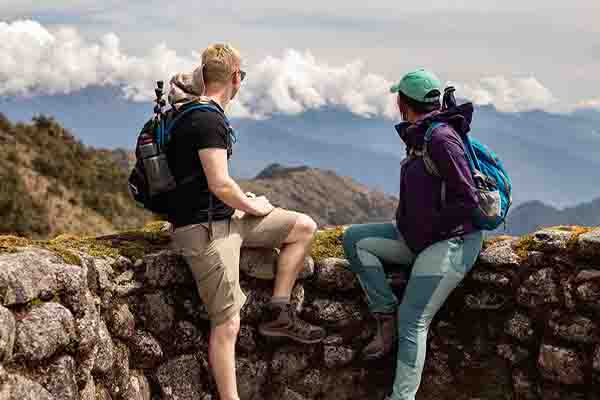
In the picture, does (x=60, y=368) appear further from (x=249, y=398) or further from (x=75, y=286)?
(x=249, y=398)

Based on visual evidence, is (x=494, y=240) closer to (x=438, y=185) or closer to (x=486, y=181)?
(x=486, y=181)

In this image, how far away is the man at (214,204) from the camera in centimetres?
566

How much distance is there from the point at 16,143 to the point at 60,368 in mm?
55442

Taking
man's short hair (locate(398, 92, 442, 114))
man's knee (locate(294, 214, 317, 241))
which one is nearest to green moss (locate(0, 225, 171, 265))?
man's knee (locate(294, 214, 317, 241))

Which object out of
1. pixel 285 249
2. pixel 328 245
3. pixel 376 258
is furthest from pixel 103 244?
pixel 376 258

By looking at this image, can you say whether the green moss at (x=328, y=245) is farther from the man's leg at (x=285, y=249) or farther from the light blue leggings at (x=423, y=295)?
the light blue leggings at (x=423, y=295)

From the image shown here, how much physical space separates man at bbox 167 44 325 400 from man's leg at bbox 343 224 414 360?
1252mm

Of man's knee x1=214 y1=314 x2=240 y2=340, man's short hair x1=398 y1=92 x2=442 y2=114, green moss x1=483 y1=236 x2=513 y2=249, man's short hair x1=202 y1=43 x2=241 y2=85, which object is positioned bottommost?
man's knee x1=214 y1=314 x2=240 y2=340

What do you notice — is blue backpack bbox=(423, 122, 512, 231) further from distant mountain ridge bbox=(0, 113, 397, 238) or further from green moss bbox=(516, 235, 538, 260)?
distant mountain ridge bbox=(0, 113, 397, 238)

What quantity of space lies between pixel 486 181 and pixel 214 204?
2765 mm

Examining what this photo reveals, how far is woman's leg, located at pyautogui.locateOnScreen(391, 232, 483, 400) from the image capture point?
20.4ft

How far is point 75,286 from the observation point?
536 centimetres

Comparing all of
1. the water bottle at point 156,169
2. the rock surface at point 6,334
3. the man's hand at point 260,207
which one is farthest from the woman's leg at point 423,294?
the rock surface at point 6,334

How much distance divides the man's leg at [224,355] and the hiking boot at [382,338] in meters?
1.61
